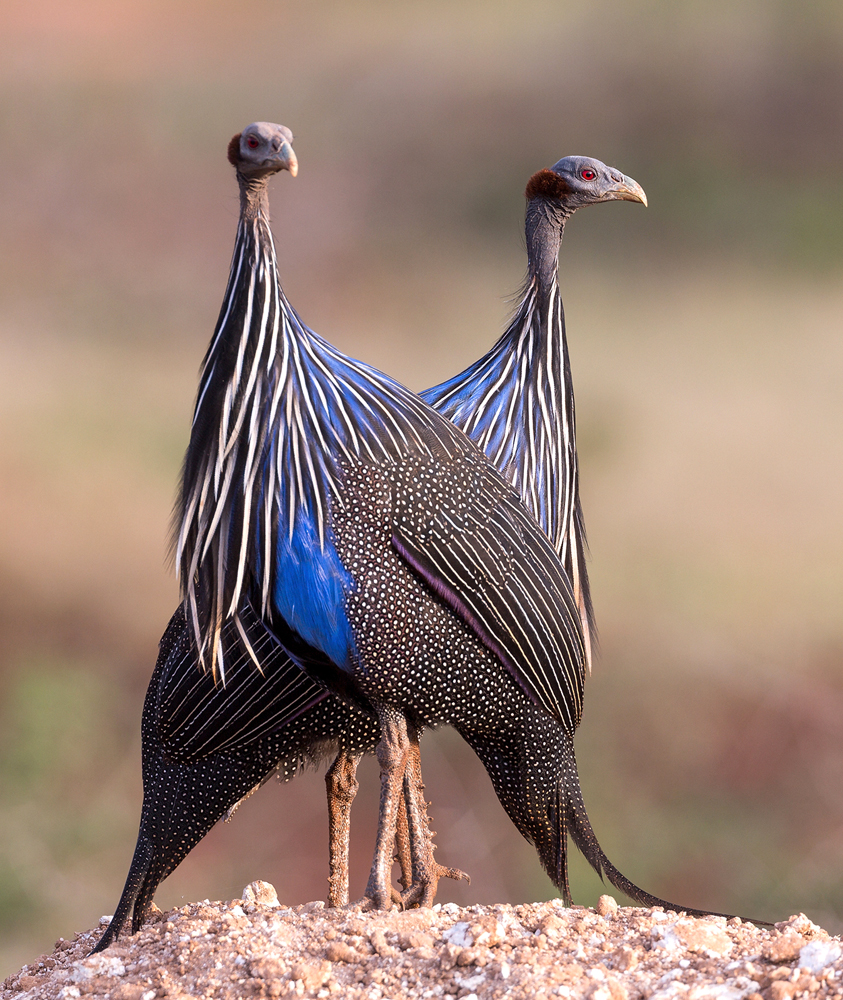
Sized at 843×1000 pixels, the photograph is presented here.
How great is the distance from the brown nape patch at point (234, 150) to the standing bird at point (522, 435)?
3.54ft

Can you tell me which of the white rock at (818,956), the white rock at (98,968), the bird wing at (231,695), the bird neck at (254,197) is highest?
the bird neck at (254,197)

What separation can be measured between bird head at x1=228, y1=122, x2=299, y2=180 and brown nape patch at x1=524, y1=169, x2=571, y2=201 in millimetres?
1244

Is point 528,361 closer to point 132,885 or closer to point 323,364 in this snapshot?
point 323,364

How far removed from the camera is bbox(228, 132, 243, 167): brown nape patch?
2689 mm

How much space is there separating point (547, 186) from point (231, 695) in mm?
1904

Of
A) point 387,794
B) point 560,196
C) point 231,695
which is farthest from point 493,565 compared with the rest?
point 560,196

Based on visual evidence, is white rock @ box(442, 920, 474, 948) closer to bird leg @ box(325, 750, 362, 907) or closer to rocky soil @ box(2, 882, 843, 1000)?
rocky soil @ box(2, 882, 843, 1000)

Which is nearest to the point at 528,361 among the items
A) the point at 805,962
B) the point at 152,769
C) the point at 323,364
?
the point at 323,364

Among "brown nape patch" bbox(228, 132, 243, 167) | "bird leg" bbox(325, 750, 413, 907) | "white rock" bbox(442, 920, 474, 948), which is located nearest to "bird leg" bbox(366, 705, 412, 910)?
"white rock" bbox(442, 920, 474, 948)

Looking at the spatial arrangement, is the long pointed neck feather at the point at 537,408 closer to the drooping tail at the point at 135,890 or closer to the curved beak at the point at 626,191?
the curved beak at the point at 626,191

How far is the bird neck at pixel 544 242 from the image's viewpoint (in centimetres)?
365

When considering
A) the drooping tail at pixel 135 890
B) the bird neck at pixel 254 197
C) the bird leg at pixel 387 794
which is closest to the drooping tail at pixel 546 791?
the bird leg at pixel 387 794

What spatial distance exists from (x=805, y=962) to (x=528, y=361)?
6.26 ft

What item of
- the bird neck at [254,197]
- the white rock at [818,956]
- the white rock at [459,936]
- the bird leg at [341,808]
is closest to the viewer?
the white rock at [818,956]
